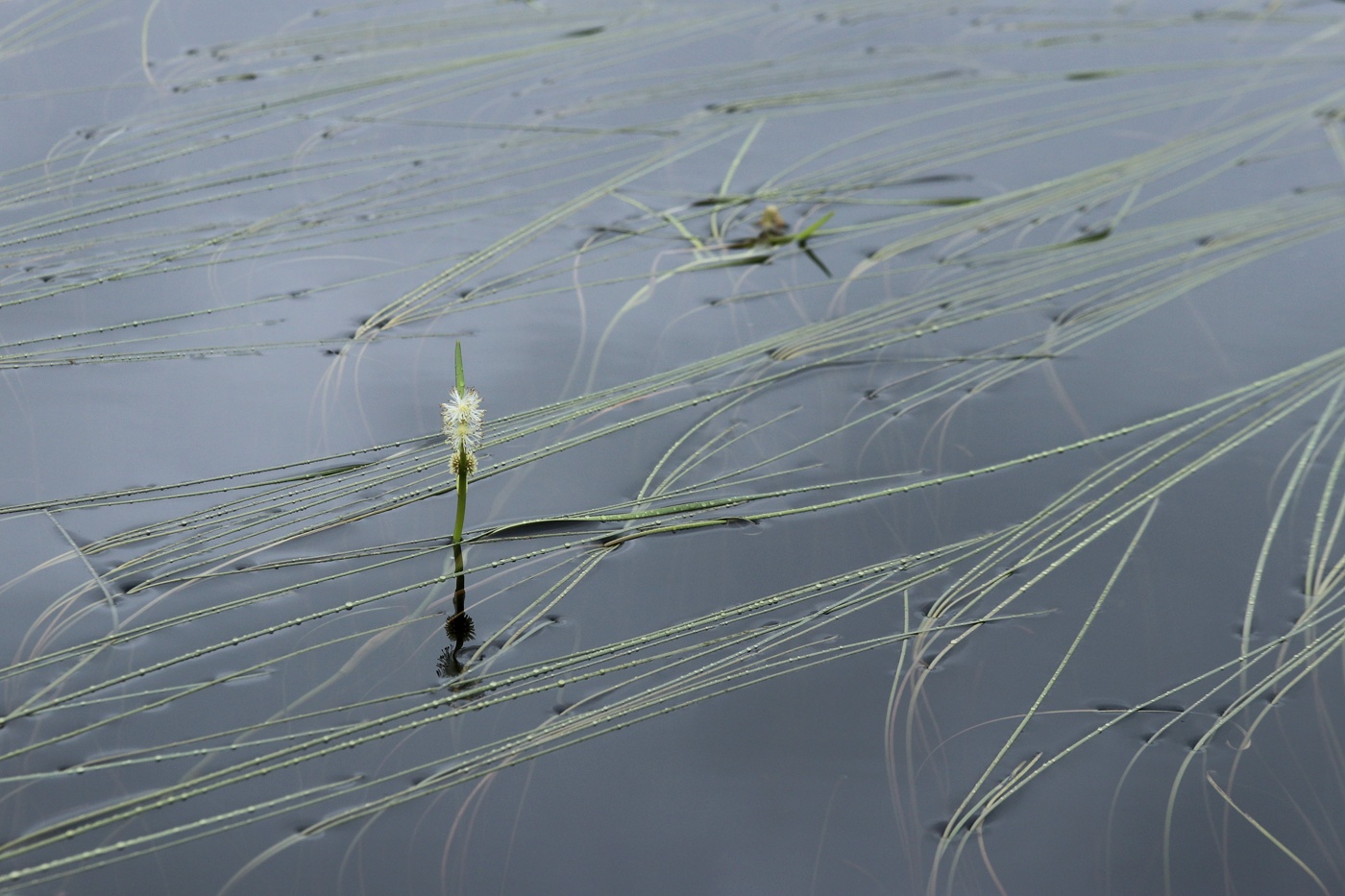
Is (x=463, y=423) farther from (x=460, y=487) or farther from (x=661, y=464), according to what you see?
(x=661, y=464)

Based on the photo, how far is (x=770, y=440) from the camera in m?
1.08

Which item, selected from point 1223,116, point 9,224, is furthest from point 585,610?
point 1223,116

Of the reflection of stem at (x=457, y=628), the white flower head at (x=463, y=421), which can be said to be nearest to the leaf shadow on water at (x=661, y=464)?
the reflection of stem at (x=457, y=628)

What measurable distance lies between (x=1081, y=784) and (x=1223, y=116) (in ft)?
4.07

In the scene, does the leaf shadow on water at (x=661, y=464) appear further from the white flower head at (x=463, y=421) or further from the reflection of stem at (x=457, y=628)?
the white flower head at (x=463, y=421)

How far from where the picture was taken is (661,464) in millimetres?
1041

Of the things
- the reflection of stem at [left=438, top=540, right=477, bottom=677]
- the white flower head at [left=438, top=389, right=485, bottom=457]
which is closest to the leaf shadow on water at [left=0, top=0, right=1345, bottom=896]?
the reflection of stem at [left=438, top=540, right=477, bottom=677]

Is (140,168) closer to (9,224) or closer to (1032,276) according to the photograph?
(9,224)

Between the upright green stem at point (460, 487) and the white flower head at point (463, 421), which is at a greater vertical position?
the white flower head at point (463, 421)

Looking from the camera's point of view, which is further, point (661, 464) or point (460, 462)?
point (661, 464)

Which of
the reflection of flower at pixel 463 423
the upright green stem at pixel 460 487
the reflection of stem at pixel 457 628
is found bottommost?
the reflection of stem at pixel 457 628

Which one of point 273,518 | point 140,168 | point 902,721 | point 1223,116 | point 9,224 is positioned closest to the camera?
point 902,721

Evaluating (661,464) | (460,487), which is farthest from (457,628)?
(661,464)

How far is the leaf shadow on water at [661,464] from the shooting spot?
0.76 meters
